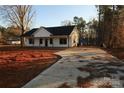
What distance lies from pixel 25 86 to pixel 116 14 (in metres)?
28.5

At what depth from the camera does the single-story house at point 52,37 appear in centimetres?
3641

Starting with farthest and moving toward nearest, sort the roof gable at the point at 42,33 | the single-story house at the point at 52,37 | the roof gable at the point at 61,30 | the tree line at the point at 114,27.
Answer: the roof gable at the point at 42,33, the roof gable at the point at 61,30, the single-story house at the point at 52,37, the tree line at the point at 114,27

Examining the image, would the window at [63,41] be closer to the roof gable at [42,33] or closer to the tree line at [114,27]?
the roof gable at [42,33]

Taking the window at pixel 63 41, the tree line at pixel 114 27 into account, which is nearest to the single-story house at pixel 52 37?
the window at pixel 63 41

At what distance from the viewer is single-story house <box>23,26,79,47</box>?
119ft

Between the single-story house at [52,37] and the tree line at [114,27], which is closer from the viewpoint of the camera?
the tree line at [114,27]

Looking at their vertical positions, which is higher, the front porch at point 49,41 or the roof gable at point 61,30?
the roof gable at point 61,30

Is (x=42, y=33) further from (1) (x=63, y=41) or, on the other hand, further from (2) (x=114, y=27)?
(2) (x=114, y=27)

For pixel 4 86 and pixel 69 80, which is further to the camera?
pixel 69 80

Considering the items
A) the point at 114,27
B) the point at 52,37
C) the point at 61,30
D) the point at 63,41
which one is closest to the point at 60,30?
the point at 61,30

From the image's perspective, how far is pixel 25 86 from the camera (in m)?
8.18

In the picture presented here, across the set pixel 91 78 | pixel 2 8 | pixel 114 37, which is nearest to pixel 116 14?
pixel 114 37

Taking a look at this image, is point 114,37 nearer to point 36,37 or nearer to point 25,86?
point 36,37

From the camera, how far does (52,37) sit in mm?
37750
